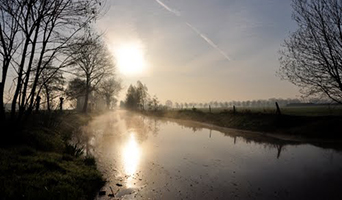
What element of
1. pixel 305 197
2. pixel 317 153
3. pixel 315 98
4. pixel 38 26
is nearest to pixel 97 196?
pixel 305 197

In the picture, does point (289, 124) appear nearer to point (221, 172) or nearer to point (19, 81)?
point (221, 172)

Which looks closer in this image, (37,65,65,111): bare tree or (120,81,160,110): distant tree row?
(37,65,65,111): bare tree

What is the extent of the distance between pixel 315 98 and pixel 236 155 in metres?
8.83

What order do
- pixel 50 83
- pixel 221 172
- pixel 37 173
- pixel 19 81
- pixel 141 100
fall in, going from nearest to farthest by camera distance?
1. pixel 37 173
2. pixel 221 172
3. pixel 19 81
4. pixel 50 83
5. pixel 141 100

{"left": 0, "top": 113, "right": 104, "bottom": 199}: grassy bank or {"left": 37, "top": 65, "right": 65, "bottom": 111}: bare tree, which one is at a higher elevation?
{"left": 37, "top": 65, "right": 65, "bottom": 111}: bare tree

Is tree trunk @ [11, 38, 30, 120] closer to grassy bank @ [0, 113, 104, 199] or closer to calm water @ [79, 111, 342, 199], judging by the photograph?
grassy bank @ [0, 113, 104, 199]

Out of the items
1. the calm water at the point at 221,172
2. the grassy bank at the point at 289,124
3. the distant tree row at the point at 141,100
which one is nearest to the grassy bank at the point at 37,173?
the calm water at the point at 221,172

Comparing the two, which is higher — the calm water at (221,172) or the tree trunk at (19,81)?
the tree trunk at (19,81)

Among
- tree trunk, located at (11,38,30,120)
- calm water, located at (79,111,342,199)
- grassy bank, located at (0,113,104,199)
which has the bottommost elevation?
calm water, located at (79,111,342,199)

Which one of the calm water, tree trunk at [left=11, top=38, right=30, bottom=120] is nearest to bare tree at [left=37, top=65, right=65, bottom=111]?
tree trunk at [left=11, top=38, right=30, bottom=120]

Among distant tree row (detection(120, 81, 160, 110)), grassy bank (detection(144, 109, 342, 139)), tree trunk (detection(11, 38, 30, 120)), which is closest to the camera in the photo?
tree trunk (detection(11, 38, 30, 120))

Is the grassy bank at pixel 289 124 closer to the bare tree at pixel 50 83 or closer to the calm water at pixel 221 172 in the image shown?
the calm water at pixel 221 172

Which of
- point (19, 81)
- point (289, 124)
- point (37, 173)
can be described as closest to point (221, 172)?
point (37, 173)

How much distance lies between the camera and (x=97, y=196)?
18.9ft
